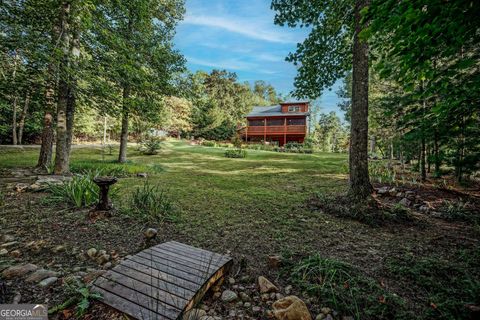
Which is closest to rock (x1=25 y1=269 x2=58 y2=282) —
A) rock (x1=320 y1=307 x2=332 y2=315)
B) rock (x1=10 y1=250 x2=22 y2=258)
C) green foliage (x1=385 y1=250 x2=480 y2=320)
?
rock (x1=10 y1=250 x2=22 y2=258)

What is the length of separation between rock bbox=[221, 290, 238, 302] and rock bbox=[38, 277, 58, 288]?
1585mm

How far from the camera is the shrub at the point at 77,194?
13.4 ft

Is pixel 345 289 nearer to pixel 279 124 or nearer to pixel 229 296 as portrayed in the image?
pixel 229 296

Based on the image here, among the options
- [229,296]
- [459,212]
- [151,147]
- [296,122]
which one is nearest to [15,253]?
[229,296]

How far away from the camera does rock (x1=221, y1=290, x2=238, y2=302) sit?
1913 mm

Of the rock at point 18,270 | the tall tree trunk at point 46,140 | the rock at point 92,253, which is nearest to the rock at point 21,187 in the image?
the tall tree trunk at point 46,140

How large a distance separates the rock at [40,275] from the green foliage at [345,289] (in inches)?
93.2

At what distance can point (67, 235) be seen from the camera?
300 centimetres

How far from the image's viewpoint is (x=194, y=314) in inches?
65.7

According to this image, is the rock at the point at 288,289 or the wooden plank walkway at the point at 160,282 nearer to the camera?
the wooden plank walkway at the point at 160,282

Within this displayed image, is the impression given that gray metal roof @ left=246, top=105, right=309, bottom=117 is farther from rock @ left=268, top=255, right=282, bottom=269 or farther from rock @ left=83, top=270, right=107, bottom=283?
rock @ left=83, top=270, right=107, bottom=283

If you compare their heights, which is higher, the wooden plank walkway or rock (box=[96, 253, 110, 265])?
the wooden plank walkway

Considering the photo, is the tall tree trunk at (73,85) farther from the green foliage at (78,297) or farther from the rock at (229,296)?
the rock at (229,296)

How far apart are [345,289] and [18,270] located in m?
3.15
